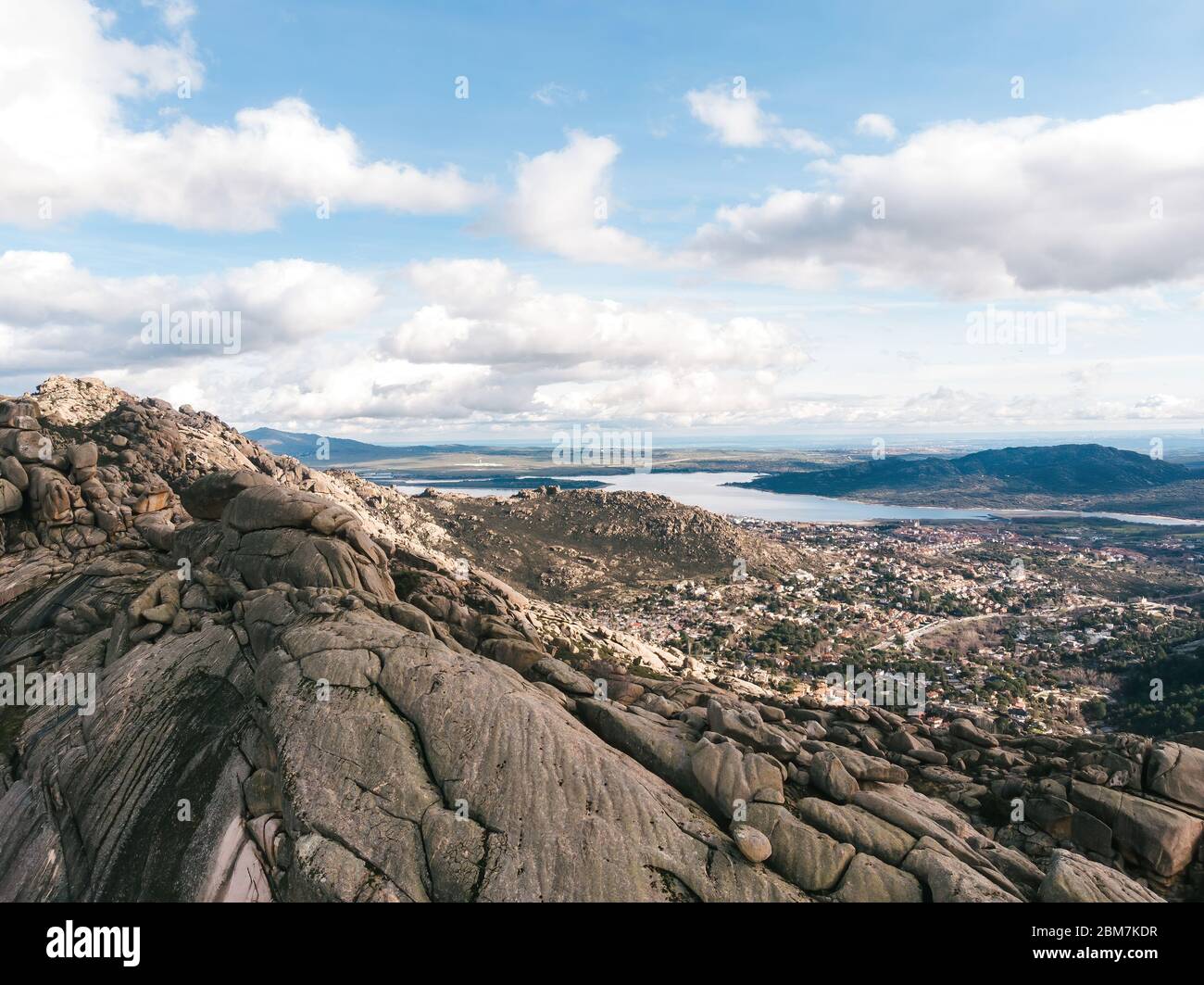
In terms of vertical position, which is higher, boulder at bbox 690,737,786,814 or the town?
boulder at bbox 690,737,786,814

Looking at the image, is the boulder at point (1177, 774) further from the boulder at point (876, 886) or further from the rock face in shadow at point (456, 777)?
the boulder at point (876, 886)

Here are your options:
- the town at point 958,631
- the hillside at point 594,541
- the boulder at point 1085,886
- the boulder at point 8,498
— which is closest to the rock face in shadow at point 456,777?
the boulder at point 1085,886

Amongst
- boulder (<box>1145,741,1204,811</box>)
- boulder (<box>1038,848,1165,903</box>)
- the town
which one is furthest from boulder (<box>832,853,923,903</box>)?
the town

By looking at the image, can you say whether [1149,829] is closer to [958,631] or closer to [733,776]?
[733,776]

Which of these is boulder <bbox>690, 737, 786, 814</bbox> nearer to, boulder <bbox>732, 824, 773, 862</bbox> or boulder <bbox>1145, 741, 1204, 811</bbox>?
boulder <bbox>732, 824, 773, 862</bbox>

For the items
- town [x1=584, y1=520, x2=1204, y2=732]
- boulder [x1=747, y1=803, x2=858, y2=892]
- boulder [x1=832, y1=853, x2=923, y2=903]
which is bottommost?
town [x1=584, y1=520, x2=1204, y2=732]

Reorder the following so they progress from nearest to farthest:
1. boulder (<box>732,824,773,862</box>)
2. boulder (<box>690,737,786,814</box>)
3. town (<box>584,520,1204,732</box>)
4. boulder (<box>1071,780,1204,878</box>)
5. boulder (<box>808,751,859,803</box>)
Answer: boulder (<box>732,824,773,862</box>), boulder (<box>690,737,786,814</box>), boulder (<box>1071,780,1204,878</box>), boulder (<box>808,751,859,803</box>), town (<box>584,520,1204,732</box>)

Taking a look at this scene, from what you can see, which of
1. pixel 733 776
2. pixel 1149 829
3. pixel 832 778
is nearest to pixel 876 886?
pixel 832 778
